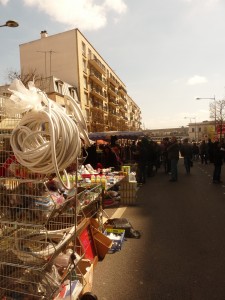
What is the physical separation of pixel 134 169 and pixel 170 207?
200 inches

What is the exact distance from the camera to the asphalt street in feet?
11.2

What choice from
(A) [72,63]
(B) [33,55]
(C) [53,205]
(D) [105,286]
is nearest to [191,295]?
(D) [105,286]

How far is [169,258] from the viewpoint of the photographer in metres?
4.29

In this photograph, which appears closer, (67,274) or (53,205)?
(53,205)

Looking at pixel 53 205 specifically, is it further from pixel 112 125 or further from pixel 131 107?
pixel 131 107

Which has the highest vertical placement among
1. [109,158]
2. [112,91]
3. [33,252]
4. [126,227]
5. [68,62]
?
[68,62]

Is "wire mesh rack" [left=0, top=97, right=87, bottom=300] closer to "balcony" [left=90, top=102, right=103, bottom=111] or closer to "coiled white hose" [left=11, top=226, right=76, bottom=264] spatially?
"coiled white hose" [left=11, top=226, right=76, bottom=264]

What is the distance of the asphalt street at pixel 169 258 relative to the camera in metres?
3.42

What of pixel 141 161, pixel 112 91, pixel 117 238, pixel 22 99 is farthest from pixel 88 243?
pixel 112 91

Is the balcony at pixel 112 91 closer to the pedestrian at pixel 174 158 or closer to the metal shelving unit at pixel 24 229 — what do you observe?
the pedestrian at pixel 174 158

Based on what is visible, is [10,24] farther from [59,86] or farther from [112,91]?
[112,91]

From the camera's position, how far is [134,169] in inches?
486

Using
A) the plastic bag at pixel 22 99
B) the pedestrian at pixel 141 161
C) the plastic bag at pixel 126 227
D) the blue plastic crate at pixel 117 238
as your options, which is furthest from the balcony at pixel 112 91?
the plastic bag at pixel 22 99

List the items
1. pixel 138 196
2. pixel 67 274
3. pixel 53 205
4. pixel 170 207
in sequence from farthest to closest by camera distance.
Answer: pixel 138 196, pixel 170 207, pixel 67 274, pixel 53 205
